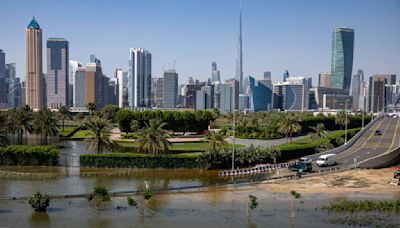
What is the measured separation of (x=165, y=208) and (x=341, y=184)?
2102 cm

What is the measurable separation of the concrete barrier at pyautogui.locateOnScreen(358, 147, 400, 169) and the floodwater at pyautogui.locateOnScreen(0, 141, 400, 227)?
50.3ft

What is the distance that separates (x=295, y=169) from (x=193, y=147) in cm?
2898

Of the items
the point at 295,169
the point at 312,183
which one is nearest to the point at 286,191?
the point at 312,183

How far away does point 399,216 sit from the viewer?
3375 centimetres

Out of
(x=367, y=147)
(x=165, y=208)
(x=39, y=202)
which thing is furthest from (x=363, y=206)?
(x=367, y=147)

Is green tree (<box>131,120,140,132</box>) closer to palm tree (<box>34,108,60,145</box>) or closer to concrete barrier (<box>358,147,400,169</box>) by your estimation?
palm tree (<box>34,108,60,145</box>)

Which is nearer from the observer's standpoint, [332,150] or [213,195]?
[213,195]

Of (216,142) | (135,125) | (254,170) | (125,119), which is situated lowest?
(254,170)

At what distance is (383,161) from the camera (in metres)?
56.8

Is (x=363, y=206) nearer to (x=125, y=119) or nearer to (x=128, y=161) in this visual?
(x=128, y=161)

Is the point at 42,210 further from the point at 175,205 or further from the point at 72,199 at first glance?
the point at 175,205

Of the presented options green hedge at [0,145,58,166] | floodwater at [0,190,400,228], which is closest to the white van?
floodwater at [0,190,400,228]

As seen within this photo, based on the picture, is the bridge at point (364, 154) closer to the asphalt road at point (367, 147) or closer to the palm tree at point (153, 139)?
the asphalt road at point (367, 147)

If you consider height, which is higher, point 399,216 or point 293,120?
point 293,120
